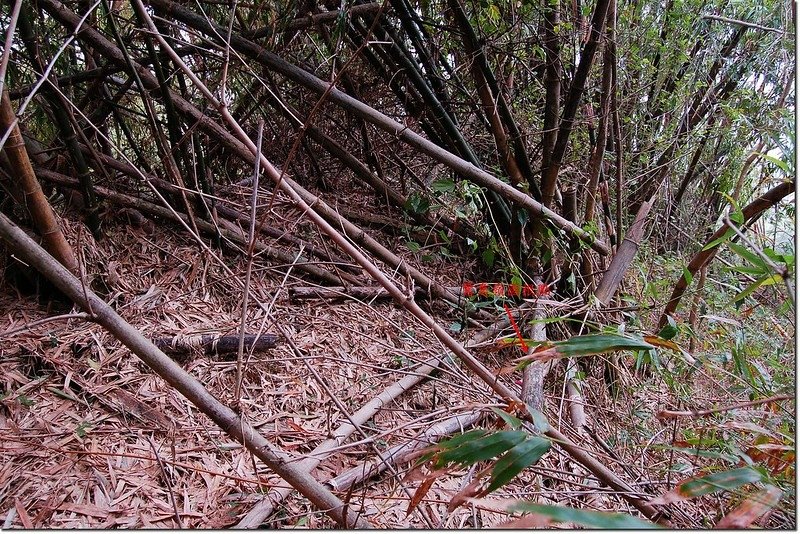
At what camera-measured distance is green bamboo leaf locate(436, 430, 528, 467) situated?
2.02 feet

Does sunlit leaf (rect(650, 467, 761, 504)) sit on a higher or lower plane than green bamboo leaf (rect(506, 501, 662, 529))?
lower

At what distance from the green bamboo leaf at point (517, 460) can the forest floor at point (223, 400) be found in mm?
152

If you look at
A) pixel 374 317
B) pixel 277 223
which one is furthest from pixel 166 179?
pixel 374 317

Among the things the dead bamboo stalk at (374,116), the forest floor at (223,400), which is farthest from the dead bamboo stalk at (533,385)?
the dead bamboo stalk at (374,116)

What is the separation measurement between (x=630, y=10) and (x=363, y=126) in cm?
103

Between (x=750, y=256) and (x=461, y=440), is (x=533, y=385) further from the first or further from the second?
(x=461, y=440)

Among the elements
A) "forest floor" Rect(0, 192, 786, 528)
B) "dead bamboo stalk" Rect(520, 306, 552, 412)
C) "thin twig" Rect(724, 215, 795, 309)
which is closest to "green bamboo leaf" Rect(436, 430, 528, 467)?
"forest floor" Rect(0, 192, 786, 528)

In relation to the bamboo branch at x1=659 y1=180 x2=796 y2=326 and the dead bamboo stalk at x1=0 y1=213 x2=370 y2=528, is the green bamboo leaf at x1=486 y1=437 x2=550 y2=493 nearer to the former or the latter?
the dead bamboo stalk at x1=0 y1=213 x2=370 y2=528

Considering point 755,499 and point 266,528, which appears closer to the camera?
point 755,499

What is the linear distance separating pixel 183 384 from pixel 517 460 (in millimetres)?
627

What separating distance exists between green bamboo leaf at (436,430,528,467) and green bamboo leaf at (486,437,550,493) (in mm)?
10

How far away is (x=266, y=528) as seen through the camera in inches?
38.4

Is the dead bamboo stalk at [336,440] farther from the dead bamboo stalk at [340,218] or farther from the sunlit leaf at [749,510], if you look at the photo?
the sunlit leaf at [749,510]

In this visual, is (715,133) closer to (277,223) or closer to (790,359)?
(790,359)
